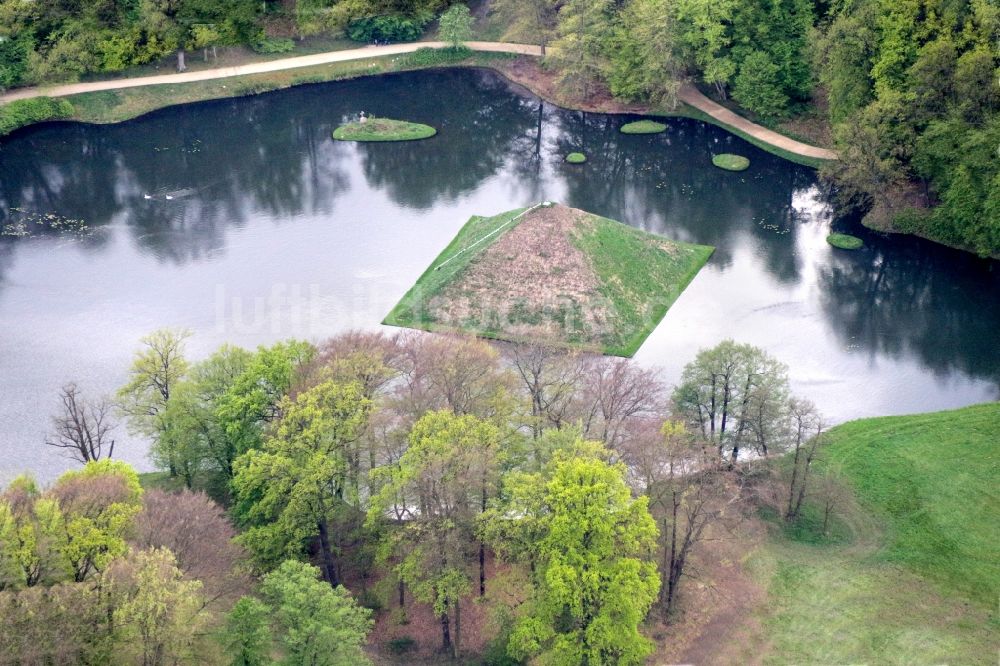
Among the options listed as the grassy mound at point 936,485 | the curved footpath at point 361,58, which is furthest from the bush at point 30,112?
the grassy mound at point 936,485

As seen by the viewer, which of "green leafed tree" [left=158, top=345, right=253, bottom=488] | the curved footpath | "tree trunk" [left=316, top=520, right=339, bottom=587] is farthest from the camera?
the curved footpath

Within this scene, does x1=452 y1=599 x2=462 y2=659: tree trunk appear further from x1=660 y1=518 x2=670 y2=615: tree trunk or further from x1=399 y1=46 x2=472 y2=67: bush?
x1=399 y1=46 x2=472 y2=67: bush

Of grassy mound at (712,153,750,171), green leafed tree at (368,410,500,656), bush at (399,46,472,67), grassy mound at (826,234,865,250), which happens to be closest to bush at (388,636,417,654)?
green leafed tree at (368,410,500,656)

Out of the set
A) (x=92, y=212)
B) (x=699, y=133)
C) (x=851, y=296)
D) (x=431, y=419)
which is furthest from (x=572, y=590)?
(x=699, y=133)

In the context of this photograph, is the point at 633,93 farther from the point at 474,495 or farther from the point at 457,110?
the point at 474,495

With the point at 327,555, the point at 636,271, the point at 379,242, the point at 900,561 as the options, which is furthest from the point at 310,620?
the point at 379,242

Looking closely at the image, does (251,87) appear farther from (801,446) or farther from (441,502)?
(441,502)

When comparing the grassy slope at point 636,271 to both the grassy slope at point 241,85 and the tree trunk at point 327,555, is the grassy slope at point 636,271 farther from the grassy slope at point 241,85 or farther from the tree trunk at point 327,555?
the grassy slope at point 241,85
